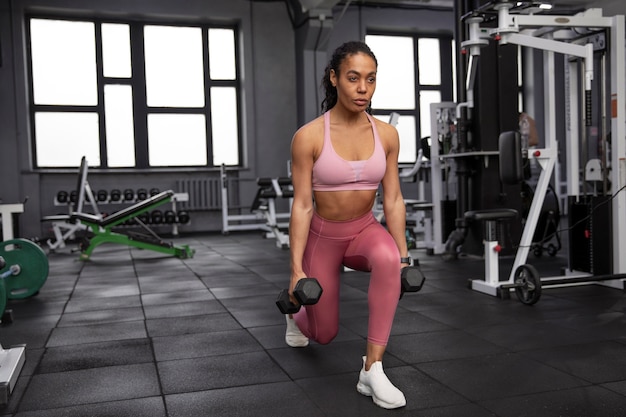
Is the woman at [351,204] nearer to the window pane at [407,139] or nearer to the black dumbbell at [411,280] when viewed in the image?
the black dumbbell at [411,280]

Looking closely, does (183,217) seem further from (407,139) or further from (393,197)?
(393,197)

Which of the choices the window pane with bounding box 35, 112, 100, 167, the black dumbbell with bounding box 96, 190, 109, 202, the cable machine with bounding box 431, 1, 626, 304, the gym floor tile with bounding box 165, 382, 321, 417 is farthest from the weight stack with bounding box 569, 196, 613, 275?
the window pane with bounding box 35, 112, 100, 167

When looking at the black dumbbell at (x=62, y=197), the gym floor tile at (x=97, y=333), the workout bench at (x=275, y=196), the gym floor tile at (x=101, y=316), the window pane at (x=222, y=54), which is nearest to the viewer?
the gym floor tile at (x=97, y=333)

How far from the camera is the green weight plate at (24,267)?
329 cm

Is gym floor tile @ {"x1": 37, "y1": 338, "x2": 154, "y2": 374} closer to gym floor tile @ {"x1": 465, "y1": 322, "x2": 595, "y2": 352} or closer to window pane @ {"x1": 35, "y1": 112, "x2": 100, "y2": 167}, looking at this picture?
gym floor tile @ {"x1": 465, "y1": 322, "x2": 595, "y2": 352}

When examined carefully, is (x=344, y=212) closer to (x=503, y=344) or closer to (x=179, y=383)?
(x=179, y=383)

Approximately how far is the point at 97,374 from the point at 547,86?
2789mm

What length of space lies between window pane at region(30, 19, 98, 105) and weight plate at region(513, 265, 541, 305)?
20.8 feet

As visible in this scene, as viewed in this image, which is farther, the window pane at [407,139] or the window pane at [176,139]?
the window pane at [407,139]

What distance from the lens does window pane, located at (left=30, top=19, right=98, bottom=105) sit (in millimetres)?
7648

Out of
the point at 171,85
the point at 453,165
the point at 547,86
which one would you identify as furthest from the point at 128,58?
the point at 547,86

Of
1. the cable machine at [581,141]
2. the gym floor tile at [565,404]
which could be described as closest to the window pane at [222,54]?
the cable machine at [581,141]

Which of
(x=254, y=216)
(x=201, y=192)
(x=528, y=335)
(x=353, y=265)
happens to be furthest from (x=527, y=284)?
(x=201, y=192)

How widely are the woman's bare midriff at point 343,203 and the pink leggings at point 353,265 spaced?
2cm
